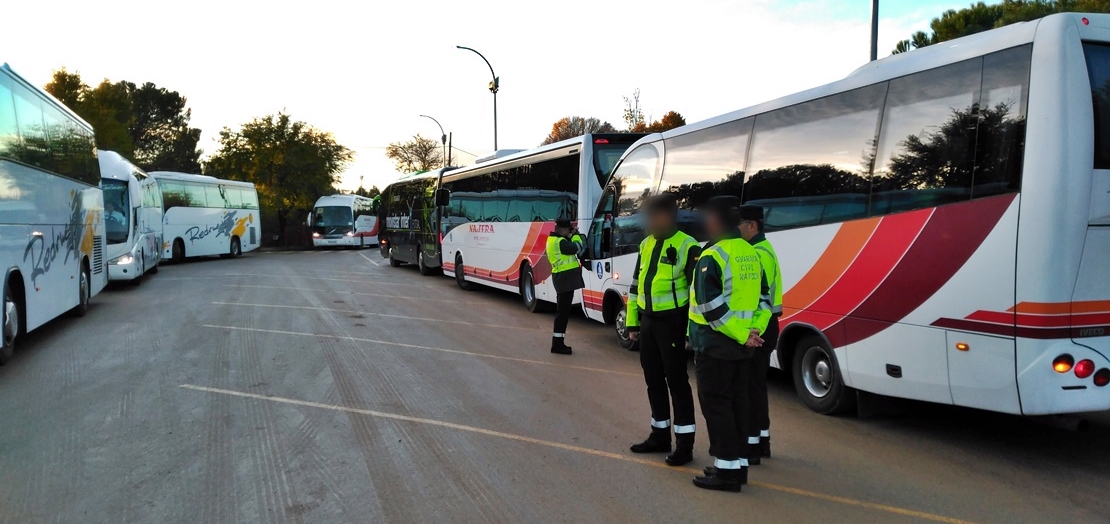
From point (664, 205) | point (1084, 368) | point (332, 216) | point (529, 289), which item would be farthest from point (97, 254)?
point (332, 216)

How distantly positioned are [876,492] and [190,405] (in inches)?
232

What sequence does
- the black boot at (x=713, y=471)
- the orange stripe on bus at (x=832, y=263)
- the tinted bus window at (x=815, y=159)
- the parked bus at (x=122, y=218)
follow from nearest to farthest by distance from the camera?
the black boot at (x=713, y=471) → the orange stripe on bus at (x=832, y=263) → the tinted bus window at (x=815, y=159) → the parked bus at (x=122, y=218)

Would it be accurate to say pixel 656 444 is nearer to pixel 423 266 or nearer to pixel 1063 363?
pixel 1063 363

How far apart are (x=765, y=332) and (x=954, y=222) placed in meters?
1.57

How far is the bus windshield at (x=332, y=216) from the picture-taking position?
4359 centimetres

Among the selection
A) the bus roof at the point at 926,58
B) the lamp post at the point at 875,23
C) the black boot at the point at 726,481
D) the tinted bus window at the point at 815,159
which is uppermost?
A: the lamp post at the point at 875,23

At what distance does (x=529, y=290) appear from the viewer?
1490 centimetres

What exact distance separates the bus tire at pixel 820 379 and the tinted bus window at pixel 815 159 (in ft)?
3.67

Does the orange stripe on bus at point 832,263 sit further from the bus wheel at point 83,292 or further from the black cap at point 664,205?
the bus wheel at point 83,292

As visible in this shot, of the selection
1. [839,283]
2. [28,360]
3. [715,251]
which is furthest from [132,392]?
[839,283]

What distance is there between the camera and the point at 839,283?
6320mm

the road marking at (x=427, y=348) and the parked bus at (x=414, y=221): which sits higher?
the parked bus at (x=414, y=221)

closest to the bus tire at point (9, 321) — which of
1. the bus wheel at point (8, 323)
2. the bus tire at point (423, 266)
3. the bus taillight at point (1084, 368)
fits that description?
the bus wheel at point (8, 323)

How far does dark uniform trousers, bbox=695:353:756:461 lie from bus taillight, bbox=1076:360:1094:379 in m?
2.11
